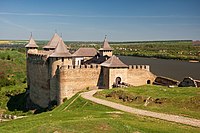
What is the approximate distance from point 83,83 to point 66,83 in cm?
181

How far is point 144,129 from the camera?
564 inches

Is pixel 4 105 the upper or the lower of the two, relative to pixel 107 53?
lower

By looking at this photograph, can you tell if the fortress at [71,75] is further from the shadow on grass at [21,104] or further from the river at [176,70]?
the river at [176,70]

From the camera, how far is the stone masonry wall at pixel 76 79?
2756 cm

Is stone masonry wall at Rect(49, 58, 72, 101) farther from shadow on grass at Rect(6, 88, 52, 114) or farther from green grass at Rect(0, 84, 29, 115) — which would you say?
green grass at Rect(0, 84, 29, 115)

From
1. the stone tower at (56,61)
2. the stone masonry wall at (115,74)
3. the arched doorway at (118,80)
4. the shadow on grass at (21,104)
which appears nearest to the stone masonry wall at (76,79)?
the stone tower at (56,61)

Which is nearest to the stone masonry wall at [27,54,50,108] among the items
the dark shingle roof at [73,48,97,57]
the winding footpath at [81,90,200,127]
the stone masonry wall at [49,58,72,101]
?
the stone masonry wall at [49,58,72,101]

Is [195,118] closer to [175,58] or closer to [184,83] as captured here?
[184,83]

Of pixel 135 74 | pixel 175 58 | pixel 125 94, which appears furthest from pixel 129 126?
pixel 175 58

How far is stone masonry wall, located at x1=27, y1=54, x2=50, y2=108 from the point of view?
31000 mm

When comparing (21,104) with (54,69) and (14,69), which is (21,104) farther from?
(14,69)

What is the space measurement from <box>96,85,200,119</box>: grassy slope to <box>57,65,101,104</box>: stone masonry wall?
4319 mm

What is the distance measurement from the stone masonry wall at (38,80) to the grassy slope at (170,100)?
8564 millimetres

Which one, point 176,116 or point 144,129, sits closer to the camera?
point 144,129
